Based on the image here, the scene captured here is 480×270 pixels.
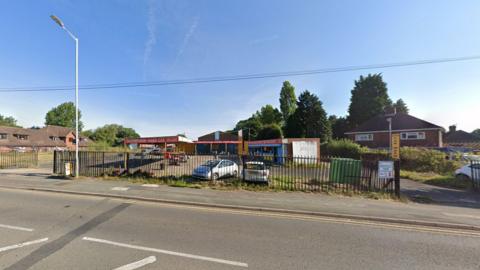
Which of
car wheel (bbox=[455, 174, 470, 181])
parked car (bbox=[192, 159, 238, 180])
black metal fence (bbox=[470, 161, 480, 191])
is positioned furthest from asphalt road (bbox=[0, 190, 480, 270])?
car wheel (bbox=[455, 174, 470, 181])

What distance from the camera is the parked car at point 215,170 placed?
41.6ft

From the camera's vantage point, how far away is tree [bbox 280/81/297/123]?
56281 millimetres

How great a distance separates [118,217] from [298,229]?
5.18 metres

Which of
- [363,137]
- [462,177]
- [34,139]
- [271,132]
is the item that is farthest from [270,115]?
[34,139]

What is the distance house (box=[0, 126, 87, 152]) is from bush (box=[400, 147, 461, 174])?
68930mm

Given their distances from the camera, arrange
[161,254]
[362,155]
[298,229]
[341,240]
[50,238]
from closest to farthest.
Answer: [161,254]
[50,238]
[341,240]
[298,229]
[362,155]

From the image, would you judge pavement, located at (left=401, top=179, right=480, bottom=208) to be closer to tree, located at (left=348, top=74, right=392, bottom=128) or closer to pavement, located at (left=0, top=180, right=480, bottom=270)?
pavement, located at (left=0, top=180, right=480, bottom=270)

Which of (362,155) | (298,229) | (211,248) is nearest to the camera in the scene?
(211,248)

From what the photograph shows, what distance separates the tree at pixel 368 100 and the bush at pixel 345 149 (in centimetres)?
3087

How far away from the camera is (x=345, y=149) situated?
27672 mm

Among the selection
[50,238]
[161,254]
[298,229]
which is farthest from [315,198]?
[50,238]

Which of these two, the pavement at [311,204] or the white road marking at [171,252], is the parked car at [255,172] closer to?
the pavement at [311,204]

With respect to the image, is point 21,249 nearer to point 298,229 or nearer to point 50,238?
point 50,238

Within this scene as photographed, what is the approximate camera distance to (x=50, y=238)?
445cm
